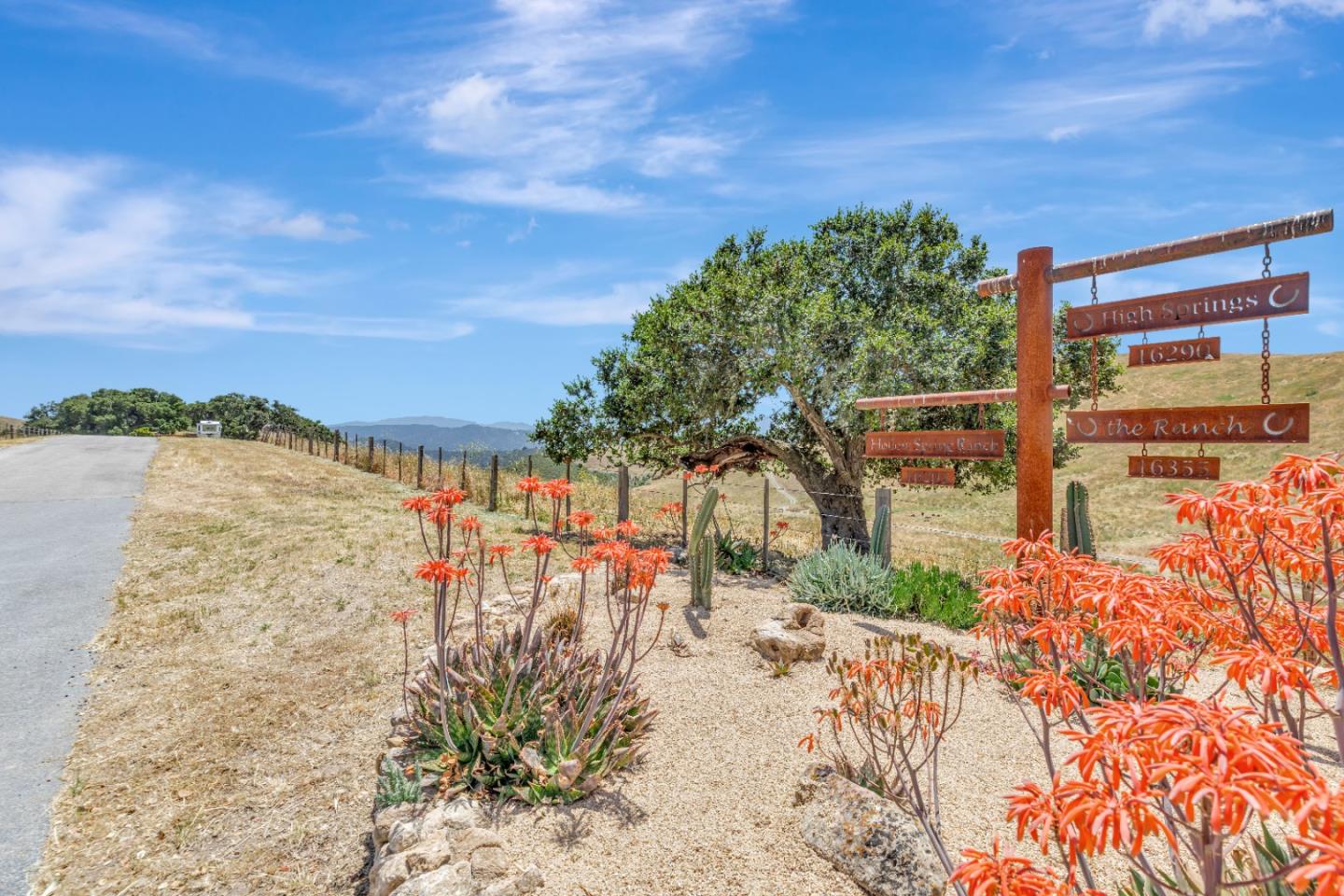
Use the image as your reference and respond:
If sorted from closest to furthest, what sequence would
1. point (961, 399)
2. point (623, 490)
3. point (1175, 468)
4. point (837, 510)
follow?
1. point (1175, 468)
2. point (961, 399)
3. point (837, 510)
4. point (623, 490)

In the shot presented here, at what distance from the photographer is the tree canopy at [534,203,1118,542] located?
35.4 ft

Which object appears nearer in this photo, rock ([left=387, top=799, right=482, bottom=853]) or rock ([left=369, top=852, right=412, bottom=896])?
rock ([left=369, top=852, right=412, bottom=896])

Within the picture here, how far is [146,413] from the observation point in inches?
3241

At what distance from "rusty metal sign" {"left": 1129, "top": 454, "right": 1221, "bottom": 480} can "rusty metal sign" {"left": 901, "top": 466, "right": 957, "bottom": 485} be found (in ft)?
7.70

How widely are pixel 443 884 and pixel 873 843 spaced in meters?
1.93

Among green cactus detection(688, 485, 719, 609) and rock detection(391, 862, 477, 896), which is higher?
green cactus detection(688, 485, 719, 609)

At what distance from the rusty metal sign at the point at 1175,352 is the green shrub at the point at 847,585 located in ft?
11.2

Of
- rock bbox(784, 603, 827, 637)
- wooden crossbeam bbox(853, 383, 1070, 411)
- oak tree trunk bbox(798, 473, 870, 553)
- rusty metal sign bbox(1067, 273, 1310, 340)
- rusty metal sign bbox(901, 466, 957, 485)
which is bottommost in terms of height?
rock bbox(784, 603, 827, 637)

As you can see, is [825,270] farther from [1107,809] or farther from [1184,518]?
[1107,809]

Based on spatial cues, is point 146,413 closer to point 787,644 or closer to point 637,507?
point 637,507

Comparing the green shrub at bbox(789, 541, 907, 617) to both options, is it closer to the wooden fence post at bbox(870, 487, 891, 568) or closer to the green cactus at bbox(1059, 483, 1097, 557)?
the wooden fence post at bbox(870, 487, 891, 568)

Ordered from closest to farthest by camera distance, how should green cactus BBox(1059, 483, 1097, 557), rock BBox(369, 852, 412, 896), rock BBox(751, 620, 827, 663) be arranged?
rock BBox(369, 852, 412, 896), rock BBox(751, 620, 827, 663), green cactus BBox(1059, 483, 1097, 557)

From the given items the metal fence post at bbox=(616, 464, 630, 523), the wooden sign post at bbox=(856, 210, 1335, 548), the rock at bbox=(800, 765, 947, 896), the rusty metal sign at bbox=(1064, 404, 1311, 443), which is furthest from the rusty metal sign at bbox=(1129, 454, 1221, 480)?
the metal fence post at bbox=(616, 464, 630, 523)

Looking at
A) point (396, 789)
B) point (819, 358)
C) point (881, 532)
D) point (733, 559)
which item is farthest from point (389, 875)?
point (819, 358)
